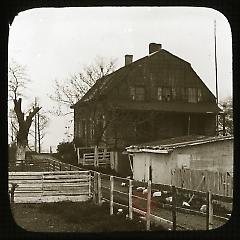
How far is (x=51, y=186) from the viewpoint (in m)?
2.21

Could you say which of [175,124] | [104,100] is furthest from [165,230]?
[104,100]

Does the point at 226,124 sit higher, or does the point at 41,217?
the point at 226,124

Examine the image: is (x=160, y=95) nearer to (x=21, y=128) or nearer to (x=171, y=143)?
(x=171, y=143)

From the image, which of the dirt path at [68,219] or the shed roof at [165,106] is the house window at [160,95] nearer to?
the shed roof at [165,106]

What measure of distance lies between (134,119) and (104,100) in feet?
0.50

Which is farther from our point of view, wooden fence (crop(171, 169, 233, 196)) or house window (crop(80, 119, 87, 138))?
house window (crop(80, 119, 87, 138))

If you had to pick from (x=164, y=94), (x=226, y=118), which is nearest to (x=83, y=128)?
(x=164, y=94)

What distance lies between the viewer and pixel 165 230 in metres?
2.10

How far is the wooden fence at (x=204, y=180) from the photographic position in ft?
6.98

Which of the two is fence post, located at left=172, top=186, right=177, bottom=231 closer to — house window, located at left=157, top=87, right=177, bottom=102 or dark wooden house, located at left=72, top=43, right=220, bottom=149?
dark wooden house, located at left=72, top=43, right=220, bottom=149

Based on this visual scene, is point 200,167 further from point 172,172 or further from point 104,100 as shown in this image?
point 104,100

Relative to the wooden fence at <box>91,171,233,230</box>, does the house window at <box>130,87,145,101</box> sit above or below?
above

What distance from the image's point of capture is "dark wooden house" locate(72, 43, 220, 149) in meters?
2.18

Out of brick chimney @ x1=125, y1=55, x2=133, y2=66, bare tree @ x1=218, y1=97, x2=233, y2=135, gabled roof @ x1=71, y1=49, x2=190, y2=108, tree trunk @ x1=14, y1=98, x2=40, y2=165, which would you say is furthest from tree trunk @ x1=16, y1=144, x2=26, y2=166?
bare tree @ x1=218, y1=97, x2=233, y2=135
